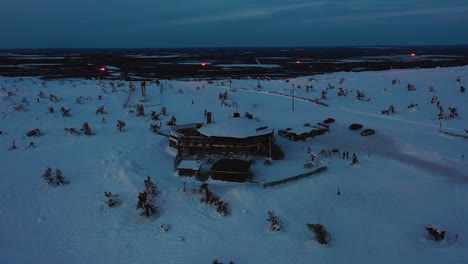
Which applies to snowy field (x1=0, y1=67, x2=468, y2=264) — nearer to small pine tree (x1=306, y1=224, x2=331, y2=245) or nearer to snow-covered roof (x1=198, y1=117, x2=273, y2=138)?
small pine tree (x1=306, y1=224, x2=331, y2=245)

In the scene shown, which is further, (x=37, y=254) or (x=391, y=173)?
(x=391, y=173)

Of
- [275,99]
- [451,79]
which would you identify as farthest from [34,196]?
[451,79]

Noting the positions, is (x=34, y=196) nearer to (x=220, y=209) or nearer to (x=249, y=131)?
(x=220, y=209)

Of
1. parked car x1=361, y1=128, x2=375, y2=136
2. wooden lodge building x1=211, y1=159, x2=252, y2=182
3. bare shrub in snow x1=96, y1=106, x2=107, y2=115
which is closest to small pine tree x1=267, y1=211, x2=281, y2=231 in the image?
wooden lodge building x1=211, y1=159, x2=252, y2=182

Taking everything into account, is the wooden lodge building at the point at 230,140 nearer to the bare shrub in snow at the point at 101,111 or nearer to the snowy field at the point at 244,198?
the snowy field at the point at 244,198

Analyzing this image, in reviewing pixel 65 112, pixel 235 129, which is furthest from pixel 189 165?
pixel 65 112

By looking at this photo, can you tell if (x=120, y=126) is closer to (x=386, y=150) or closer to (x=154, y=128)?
(x=154, y=128)
